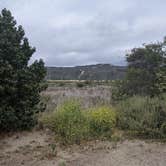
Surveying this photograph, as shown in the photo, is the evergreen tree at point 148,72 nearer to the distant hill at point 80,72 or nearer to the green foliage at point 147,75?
the green foliage at point 147,75

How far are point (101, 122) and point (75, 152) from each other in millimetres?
1855

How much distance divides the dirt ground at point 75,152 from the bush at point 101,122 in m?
0.65

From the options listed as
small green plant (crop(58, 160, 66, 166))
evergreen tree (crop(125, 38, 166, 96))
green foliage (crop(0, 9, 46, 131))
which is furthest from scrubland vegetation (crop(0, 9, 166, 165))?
evergreen tree (crop(125, 38, 166, 96))

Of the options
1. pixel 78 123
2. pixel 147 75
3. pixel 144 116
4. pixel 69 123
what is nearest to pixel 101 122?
pixel 78 123

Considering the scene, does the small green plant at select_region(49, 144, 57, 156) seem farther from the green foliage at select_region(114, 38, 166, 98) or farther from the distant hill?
the distant hill

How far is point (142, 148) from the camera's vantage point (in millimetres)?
11016

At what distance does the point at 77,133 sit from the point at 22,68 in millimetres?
2676

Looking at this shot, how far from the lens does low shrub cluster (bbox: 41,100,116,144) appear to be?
11656 mm

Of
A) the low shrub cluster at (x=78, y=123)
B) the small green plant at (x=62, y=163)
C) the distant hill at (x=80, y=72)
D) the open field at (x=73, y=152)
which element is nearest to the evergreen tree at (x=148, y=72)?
the low shrub cluster at (x=78, y=123)

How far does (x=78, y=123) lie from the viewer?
12.0 meters

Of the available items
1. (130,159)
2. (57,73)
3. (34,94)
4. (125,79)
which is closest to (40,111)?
(34,94)

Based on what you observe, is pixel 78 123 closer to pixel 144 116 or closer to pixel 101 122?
pixel 101 122

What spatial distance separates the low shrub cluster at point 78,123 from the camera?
1166 centimetres

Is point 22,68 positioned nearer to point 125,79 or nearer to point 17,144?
point 17,144
